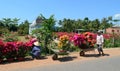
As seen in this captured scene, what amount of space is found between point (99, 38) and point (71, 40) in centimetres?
179

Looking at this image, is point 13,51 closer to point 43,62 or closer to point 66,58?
point 43,62

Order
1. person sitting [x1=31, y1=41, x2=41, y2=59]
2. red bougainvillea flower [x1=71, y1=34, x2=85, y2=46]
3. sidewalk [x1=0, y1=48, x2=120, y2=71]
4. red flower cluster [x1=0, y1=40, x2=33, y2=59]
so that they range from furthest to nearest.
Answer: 1. red bougainvillea flower [x1=71, y1=34, x2=85, y2=46]
2. person sitting [x1=31, y1=41, x2=41, y2=59]
3. red flower cluster [x1=0, y1=40, x2=33, y2=59]
4. sidewalk [x1=0, y1=48, x2=120, y2=71]

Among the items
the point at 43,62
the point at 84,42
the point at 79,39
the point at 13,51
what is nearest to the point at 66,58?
the point at 79,39

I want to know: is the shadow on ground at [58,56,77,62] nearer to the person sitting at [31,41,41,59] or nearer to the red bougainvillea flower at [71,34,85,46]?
the red bougainvillea flower at [71,34,85,46]

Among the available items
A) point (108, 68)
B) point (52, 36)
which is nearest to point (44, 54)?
point (52, 36)

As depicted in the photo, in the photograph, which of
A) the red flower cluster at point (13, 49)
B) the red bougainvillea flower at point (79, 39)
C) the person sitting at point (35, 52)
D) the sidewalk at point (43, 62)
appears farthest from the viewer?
the red bougainvillea flower at point (79, 39)

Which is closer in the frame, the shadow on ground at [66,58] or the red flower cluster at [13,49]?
the red flower cluster at [13,49]

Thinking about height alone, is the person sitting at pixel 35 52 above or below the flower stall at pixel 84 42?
below

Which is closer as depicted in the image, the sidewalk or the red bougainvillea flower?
the sidewalk

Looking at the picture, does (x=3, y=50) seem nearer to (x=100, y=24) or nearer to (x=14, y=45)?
(x=14, y=45)

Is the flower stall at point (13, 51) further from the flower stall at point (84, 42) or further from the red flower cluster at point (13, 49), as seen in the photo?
the flower stall at point (84, 42)

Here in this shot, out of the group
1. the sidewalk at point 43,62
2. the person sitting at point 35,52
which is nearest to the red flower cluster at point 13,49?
the person sitting at point 35,52

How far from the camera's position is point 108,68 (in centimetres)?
1213

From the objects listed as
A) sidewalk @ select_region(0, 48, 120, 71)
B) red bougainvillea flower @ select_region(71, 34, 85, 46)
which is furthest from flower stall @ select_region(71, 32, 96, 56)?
sidewalk @ select_region(0, 48, 120, 71)
